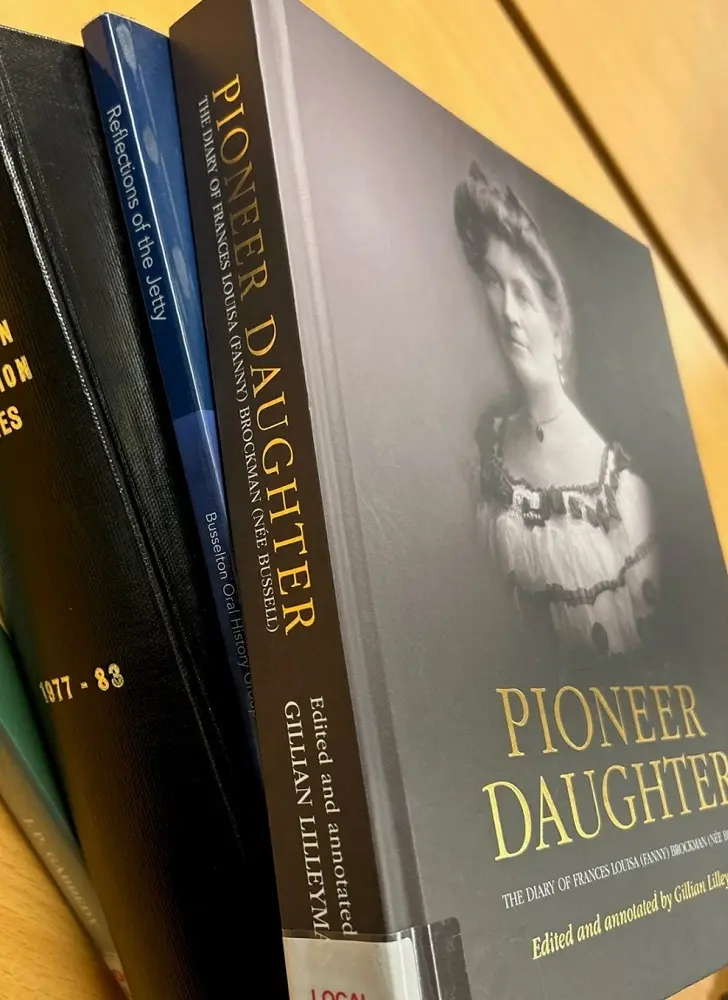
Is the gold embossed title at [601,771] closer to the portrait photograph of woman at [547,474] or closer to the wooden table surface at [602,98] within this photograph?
the portrait photograph of woman at [547,474]

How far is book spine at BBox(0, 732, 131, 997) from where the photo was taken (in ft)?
0.92

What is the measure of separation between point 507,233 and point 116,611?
0.23 meters

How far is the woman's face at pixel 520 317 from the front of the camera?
1.18ft

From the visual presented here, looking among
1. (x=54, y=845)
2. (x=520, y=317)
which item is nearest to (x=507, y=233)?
(x=520, y=317)

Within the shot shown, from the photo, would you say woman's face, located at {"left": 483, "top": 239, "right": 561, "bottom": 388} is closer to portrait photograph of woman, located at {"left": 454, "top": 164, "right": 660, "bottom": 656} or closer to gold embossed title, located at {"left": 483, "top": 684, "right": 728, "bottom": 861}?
portrait photograph of woman, located at {"left": 454, "top": 164, "right": 660, "bottom": 656}

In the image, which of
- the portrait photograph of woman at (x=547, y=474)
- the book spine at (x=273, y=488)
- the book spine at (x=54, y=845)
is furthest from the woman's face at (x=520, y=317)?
the book spine at (x=54, y=845)

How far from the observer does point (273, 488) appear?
0.86ft

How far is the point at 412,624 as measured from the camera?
0.27 metres

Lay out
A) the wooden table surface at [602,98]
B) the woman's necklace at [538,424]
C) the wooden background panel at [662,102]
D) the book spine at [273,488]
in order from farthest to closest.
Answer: the wooden background panel at [662,102] → the wooden table surface at [602,98] → the woman's necklace at [538,424] → the book spine at [273,488]

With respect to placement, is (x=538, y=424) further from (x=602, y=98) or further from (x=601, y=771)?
(x=602, y=98)

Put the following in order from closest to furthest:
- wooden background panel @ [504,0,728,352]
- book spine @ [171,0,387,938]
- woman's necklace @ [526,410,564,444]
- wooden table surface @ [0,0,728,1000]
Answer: book spine @ [171,0,387,938]
woman's necklace @ [526,410,564,444]
wooden table surface @ [0,0,728,1000]
wooden background panel @ [504,0,728,352]

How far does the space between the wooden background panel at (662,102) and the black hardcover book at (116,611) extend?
47cm

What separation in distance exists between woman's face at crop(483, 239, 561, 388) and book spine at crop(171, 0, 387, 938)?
0.11 metres

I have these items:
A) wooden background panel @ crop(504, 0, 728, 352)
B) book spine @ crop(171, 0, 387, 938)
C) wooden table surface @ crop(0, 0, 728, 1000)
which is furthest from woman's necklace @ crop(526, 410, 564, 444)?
wooden background panel @ crop(504, 0, 728, 352)
